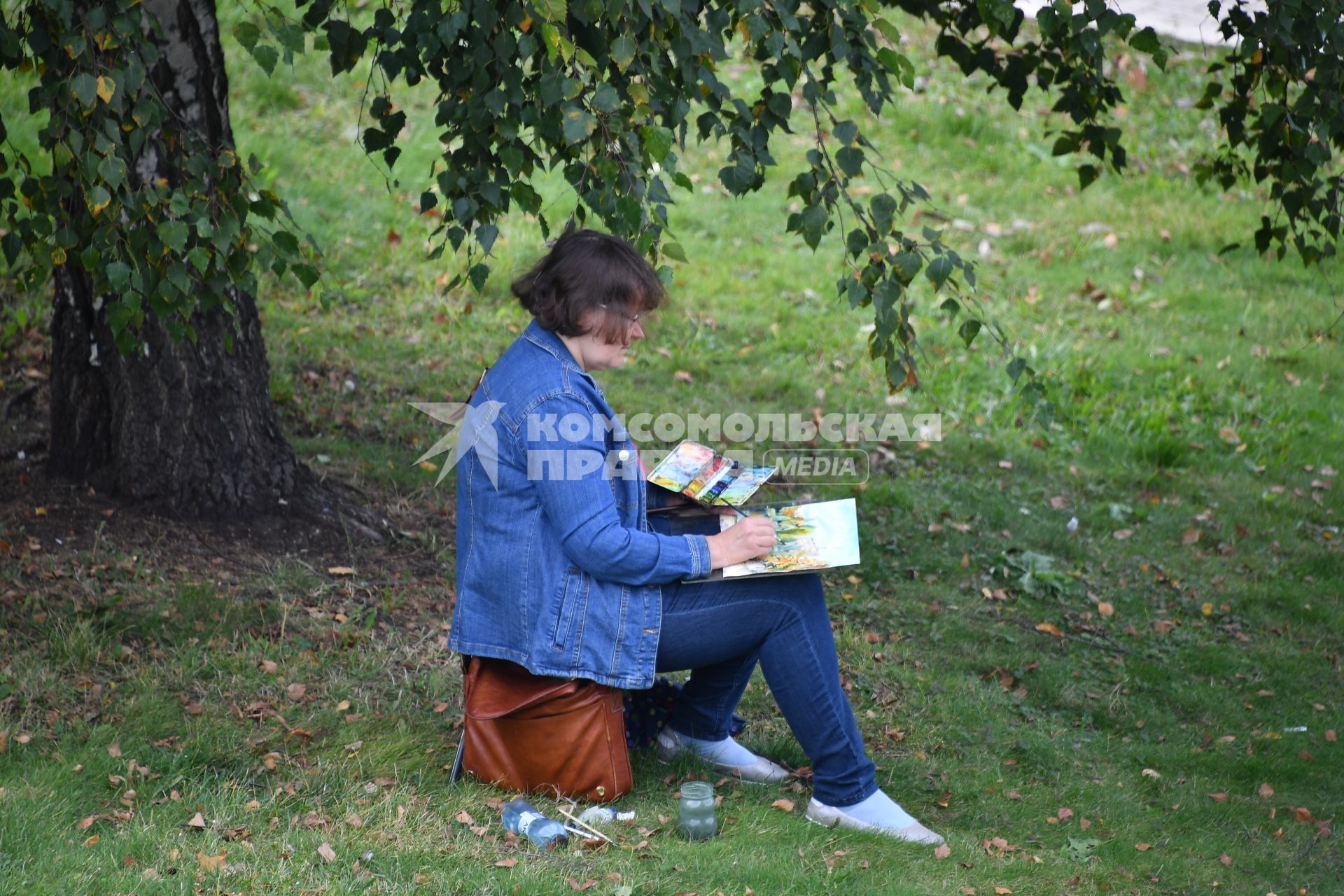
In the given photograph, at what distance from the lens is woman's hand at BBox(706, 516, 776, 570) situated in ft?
10.2

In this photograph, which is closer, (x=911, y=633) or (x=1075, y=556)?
Answer: (x=911, y=633)

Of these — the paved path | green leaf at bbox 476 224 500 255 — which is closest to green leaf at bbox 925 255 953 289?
green leaf at bbox 476 224 500 255

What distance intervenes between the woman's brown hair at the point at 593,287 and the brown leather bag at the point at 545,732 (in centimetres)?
89

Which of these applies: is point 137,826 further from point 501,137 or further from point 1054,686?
point 1054,686

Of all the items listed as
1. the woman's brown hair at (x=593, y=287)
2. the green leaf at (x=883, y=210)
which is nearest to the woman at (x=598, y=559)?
the woman's brown hair at (x=593, y=287)

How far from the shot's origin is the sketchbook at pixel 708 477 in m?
3.29

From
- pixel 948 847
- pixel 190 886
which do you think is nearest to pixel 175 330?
pixel 190 886

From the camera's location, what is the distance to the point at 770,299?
7.98 metres

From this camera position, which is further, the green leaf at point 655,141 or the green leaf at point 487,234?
the green leaf at point 487,234

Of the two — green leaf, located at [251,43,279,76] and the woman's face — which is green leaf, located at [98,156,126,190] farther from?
the woman's face

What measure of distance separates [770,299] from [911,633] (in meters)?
3.51

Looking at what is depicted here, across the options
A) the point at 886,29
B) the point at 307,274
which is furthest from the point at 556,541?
the point at 886,29

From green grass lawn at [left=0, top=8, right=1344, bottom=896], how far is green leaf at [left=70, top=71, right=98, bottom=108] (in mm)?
1352

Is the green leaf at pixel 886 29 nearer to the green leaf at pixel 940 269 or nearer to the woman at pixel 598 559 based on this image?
the green leaf at pixel 940 269
